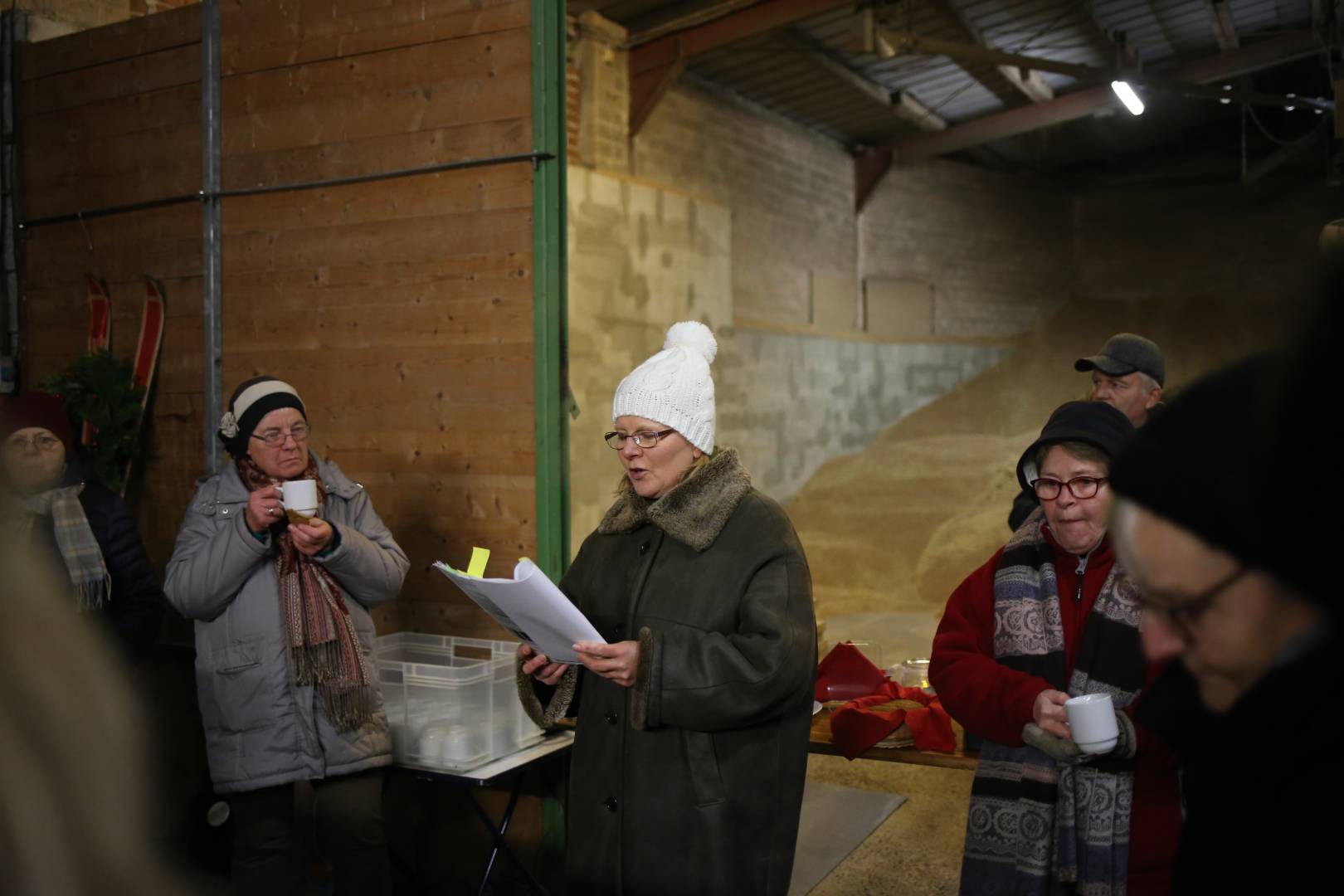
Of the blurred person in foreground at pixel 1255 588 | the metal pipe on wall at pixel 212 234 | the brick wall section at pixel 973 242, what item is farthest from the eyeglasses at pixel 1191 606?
the brick wall section at pixel 973 242

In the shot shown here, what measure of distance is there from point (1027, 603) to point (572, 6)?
7.15 metres

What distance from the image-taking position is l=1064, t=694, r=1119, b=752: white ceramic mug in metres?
1.77

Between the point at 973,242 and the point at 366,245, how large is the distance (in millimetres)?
11362

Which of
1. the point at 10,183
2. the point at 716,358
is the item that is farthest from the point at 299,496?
the point at 716,358

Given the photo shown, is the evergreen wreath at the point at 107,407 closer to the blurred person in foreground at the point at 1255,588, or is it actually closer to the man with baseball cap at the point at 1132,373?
the man with baseball cap at the point at 1132,373

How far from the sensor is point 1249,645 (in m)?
0.76

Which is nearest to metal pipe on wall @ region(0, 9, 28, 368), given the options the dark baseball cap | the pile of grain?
the dark baseball cap

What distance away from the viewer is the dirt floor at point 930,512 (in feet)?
14.2

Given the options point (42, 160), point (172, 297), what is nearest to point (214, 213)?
point (172, 297)

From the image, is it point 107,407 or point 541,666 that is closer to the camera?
point 541,666

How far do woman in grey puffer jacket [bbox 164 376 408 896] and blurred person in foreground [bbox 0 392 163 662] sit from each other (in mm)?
497

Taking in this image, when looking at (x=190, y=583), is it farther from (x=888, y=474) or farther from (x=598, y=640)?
(x=888, y=474)

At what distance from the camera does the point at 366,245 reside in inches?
152

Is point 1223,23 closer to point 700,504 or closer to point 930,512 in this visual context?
point 930,512
